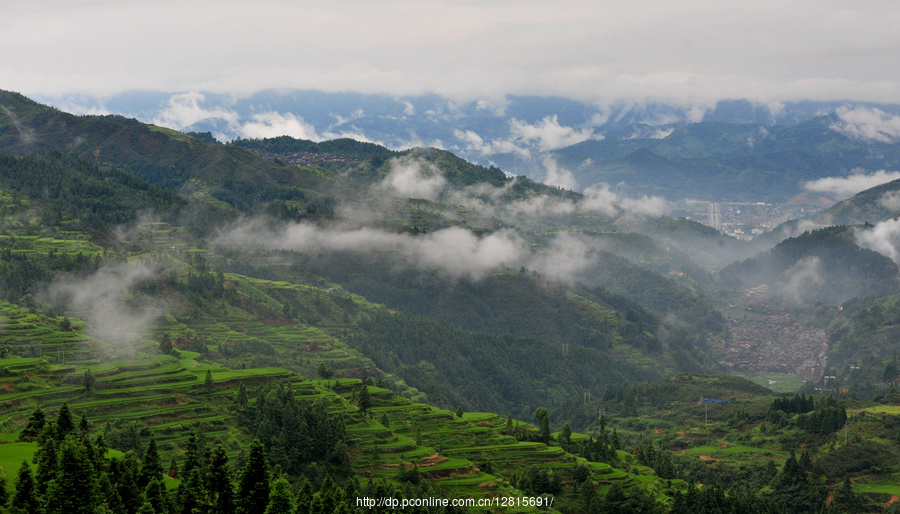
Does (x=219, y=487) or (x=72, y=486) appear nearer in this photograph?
(x=72, y=486)

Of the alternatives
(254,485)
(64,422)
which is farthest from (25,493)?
(64,422)

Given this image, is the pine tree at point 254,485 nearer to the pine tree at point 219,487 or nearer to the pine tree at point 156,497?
the pine tree at point 219,487

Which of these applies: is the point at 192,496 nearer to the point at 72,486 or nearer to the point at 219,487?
the point at 219,487

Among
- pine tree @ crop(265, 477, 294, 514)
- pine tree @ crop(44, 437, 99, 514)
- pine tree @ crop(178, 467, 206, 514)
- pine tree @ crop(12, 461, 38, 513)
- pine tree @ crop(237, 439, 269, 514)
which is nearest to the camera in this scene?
pine tree @ crop(12, 461, 38, 513)

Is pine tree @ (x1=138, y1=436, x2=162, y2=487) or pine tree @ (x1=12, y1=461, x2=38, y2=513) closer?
pine tree @ (x1=12, y1=461, x2=38, y2=513)

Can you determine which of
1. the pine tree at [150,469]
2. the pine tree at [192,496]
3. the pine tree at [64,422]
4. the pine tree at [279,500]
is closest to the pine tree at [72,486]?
the pine tree at [192,496]

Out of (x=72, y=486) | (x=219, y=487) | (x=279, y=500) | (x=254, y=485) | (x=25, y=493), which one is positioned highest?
(x=72, y=486)

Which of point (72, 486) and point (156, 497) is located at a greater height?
point (72, 486)

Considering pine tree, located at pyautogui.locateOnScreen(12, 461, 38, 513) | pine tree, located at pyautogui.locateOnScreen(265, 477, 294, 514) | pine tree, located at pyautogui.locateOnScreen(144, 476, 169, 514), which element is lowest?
pine tree, located at pyautogui.locateOnScreen(144, 476, 169, 514)

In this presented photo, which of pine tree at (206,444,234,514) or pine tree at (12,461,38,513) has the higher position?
pine tree at (12,461,38,513)

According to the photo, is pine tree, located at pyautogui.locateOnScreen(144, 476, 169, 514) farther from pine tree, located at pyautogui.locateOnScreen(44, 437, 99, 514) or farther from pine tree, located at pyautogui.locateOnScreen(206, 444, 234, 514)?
pine tree, located at pyautogui.locateOnScreen(44, 437, 99, 514)

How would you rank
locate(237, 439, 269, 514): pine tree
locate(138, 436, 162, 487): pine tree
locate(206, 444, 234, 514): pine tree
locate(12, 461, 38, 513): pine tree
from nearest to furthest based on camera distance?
locate(12, 461, 38, 513): pine tree, locate(237, 439, 269, 514): pine tree, locate(206, 444, 234, 514): pine tree, locate(138, 436, 162, 487): pine tree

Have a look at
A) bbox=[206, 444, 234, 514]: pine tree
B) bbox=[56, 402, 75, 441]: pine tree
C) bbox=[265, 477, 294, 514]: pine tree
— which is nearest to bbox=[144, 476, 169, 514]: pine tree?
bbox=[206, 444, 234, 514]: pine tree

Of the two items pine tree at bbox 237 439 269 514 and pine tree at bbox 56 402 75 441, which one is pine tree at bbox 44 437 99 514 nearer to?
pine tree at bbox 237 439 269 514
